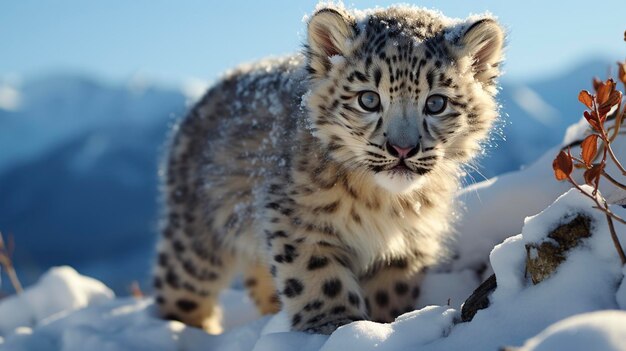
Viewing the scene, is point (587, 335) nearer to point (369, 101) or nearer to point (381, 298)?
point (369, 101)

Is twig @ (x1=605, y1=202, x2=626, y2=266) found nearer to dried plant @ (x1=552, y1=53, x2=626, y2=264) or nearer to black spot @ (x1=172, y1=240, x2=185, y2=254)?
dried plant @ (x1=552, y1=53, x2=626, y2=264)

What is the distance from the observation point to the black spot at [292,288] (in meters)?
4.11

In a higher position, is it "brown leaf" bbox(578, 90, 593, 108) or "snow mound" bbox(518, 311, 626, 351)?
"brown leaf" bbox(578, 90, 593, 108)

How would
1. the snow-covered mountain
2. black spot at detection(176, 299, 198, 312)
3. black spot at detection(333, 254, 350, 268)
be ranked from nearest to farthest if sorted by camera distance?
black spot at detection(333, 254, 350, 268)
black spot at detection(176, 299, 198, 312)
the snow-covered mountain

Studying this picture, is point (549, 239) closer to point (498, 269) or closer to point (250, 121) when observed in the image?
point (498, 269)

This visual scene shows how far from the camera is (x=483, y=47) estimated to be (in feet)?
14.0

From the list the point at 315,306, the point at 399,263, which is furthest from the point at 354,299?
the point at 399,263

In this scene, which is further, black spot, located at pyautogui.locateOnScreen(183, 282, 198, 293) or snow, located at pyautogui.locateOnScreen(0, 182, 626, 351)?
black spot, located at pyautogui.locateOnScreen(183, 282, 198, 293)

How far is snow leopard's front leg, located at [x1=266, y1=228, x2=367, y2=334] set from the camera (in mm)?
4023

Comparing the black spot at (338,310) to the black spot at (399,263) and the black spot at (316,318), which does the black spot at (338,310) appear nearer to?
the black spot at (316,318)

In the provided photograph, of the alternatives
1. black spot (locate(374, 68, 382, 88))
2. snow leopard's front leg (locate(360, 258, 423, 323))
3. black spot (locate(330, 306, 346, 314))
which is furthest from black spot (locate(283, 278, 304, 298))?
black spot (locate(374, 68, 382, 88))

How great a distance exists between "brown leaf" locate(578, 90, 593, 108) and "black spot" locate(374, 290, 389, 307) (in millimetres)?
2211

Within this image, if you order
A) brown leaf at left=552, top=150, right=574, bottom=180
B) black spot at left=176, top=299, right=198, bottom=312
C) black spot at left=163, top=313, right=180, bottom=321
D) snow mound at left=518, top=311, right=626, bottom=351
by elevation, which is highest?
brown leaf at left=552, top=150, right=574, bottom=180

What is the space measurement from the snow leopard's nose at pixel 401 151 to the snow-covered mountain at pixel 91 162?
192 ft
